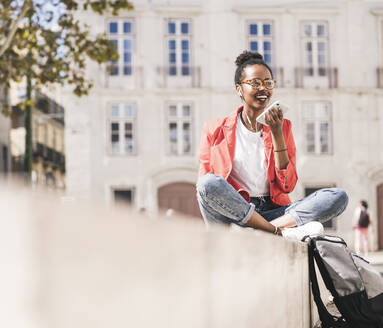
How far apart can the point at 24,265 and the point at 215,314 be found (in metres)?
0.56

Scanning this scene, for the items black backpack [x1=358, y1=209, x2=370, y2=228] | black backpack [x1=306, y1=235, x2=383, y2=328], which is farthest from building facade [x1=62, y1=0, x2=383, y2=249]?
black backpack [x1=306, y1=235, x2=383, y2=328]

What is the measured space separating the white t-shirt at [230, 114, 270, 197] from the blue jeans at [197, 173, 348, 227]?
0.16m

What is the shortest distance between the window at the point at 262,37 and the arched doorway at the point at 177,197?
5.31 meters

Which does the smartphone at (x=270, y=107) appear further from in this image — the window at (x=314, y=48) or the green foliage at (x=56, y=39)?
the window at (x=314, y=48)

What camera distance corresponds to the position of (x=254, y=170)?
364 cm

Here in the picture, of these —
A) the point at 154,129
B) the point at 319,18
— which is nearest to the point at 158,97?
the point at 154,129

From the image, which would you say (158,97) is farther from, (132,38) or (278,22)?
(278,22)

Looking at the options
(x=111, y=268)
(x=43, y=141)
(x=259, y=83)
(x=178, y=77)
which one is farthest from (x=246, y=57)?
(x=43, y=141)

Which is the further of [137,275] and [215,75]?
[215,75]

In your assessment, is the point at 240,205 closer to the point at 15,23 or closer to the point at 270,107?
the point at 270,107

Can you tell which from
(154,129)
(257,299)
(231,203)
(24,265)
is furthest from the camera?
(154,129)

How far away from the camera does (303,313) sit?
8.25 feet

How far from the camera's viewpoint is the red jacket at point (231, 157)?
3.53 m

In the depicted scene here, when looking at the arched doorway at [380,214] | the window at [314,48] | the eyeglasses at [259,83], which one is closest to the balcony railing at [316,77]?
the window at [314,48]
